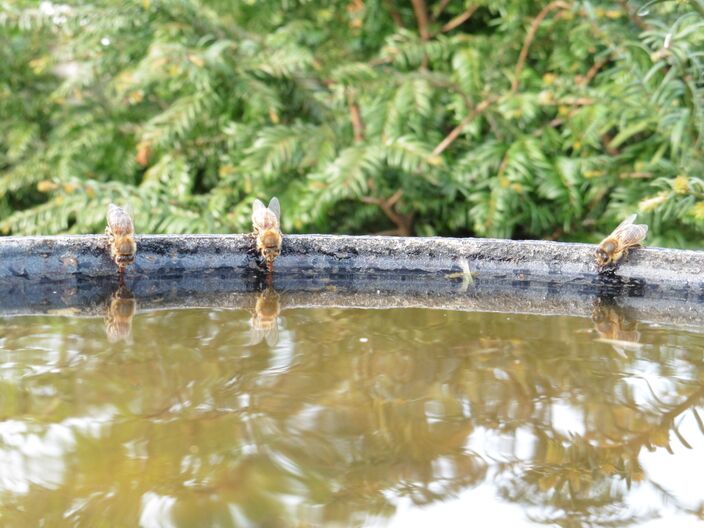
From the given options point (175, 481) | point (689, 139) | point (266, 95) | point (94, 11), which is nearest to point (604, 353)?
point (175, 481)

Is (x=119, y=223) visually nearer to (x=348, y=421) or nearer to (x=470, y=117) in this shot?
(x=348, y=421)

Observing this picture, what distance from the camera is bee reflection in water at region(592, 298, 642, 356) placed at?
150 centimetres

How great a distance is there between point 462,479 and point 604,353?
1.85 feet

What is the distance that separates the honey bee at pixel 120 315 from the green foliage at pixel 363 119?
4.59 feet

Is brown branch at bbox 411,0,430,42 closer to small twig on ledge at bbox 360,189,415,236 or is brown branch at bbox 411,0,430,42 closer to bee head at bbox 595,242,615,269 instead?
small twig on ledge at bbox 360,189,415,236

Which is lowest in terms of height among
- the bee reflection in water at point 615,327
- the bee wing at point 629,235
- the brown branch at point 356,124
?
the bee reflection in water at point 615,327

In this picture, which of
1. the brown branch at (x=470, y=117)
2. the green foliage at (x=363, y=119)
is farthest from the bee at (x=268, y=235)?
the brown branch at (x=470, y=117)

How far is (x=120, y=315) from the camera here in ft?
5.37

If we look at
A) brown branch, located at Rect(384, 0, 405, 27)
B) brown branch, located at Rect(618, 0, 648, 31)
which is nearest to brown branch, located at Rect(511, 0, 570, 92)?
brown branch, located at Rect(618, 0, 648, 31)

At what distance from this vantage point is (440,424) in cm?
113

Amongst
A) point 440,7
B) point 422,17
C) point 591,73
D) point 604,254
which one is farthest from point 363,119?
point 604,254

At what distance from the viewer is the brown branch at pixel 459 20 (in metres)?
3.81

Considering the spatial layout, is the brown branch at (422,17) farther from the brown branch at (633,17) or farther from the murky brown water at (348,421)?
the murky brown water at (348,421)

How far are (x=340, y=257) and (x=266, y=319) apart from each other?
33cm
